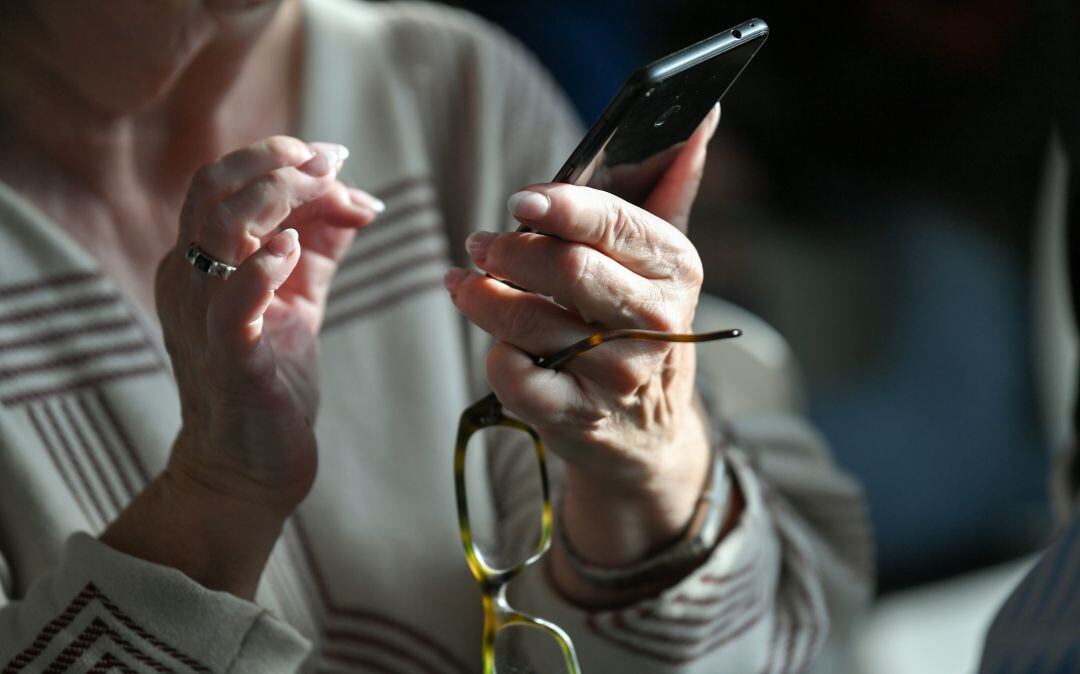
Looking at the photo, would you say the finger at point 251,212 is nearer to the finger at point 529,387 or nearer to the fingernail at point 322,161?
the fingernail at point 322,161

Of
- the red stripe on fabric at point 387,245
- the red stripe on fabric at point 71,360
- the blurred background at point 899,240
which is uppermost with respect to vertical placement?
the red stripe on fabric at point 71,360

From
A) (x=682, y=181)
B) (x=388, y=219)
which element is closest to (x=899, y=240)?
(x=388, y=219)

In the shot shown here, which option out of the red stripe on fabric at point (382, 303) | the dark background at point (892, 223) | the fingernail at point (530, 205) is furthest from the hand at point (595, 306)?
the dark background at point (892, 223)

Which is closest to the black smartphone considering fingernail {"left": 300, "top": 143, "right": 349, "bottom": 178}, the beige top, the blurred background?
fingernail {"left": 300, "top": 143, "right": 349, "bottom": 178}

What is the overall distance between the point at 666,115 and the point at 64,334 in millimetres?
368

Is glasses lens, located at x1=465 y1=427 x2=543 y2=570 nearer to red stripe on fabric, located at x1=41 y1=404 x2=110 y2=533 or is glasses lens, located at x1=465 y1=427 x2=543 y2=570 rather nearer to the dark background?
red stripe on fabric, located at x1=41 y1=404 x2=110 y2=533

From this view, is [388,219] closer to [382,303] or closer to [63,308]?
[382,303]

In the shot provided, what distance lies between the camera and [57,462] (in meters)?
0.57

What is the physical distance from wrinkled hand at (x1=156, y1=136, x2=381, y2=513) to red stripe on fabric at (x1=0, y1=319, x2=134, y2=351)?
10 cm

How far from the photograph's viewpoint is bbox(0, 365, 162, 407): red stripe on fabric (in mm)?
579

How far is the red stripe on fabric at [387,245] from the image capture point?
70cm

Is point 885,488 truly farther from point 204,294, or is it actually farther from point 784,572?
point 204,294

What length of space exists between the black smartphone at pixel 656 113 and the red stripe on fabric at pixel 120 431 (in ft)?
1.00

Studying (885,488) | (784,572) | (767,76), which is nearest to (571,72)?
(767,76)
